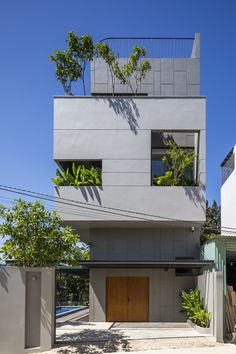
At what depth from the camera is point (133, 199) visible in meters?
18.8

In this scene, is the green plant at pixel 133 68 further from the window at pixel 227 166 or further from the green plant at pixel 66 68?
the window at pixel 227 166

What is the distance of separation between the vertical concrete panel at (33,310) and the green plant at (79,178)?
7.00 m

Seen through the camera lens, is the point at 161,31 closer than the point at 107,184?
No

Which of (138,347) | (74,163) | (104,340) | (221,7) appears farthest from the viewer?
(74,163)

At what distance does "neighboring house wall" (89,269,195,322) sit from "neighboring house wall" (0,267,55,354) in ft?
23.5

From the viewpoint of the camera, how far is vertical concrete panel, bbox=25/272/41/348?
40.7 ft

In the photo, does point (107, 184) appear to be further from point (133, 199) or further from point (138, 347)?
point (138, 347)

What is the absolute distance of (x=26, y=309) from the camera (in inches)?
489

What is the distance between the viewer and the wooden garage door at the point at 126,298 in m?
19.9

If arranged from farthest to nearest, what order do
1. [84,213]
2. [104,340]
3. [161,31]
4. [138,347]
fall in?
1. [161,31]
2. [84,213]
3. [104,340]
4. [138,347]

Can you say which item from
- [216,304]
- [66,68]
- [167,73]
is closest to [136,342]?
[216,304]

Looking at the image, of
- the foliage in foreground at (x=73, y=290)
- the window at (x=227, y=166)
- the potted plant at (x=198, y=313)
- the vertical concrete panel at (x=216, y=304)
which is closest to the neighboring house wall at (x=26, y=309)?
the vertical concrete panel at (x=216, y=304)

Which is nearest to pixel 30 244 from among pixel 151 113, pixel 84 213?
pixel 84 213

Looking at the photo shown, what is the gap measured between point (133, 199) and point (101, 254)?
11.6ft
